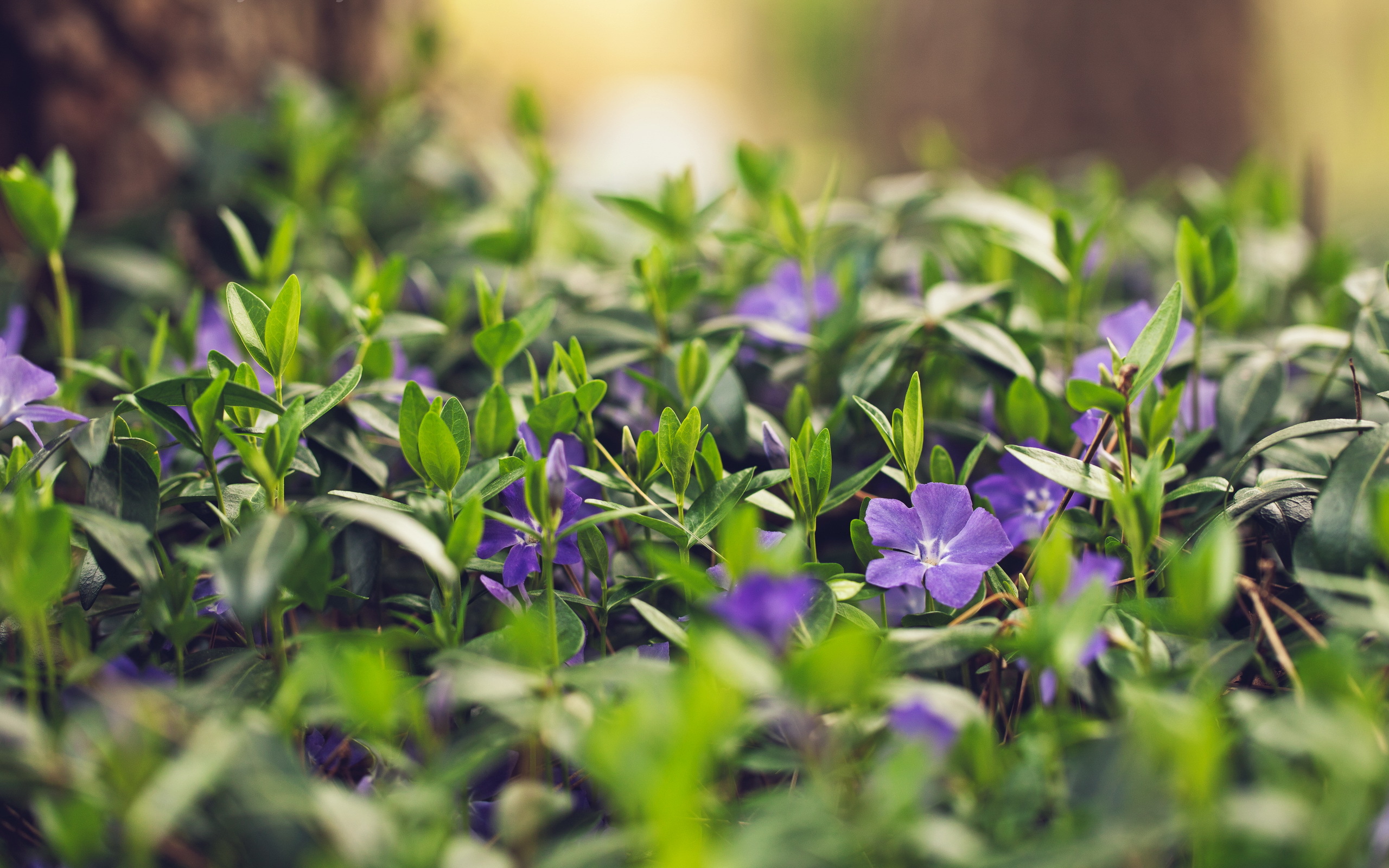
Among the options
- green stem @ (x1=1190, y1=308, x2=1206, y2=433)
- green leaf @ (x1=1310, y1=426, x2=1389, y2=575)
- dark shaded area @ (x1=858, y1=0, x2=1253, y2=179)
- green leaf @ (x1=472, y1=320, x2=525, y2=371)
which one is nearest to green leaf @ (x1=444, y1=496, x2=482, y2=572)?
green leaf @ (x1=472, y1=320, x2=525, y2=371)

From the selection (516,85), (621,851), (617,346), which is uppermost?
(516,85)

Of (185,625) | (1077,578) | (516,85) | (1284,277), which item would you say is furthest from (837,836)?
(516,85)

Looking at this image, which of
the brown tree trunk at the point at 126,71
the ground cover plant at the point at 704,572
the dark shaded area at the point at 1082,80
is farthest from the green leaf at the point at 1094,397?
the dark shaded area at the point at 1082,80

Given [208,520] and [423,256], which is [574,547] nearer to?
[208,520]

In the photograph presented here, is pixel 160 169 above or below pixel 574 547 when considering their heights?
above

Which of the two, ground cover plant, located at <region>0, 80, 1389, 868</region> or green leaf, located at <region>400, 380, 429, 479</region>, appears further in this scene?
green leaf, located at <region>400, 380, 429, 479</region>

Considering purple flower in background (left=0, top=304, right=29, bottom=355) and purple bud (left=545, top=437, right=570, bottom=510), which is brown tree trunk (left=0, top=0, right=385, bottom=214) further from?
purple bud (left=545, top=437, right=570, bottom=510)

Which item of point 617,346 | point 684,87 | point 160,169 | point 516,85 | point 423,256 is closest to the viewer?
point 617,346
